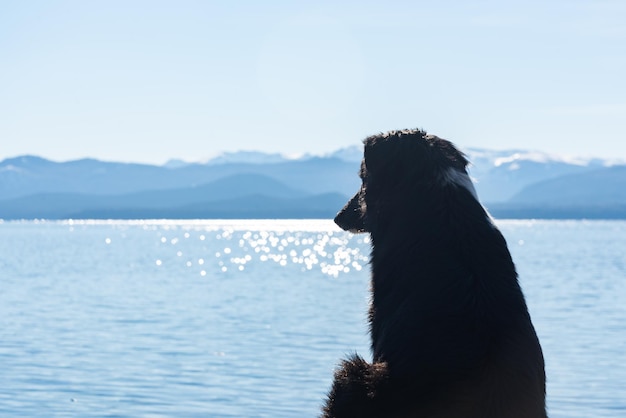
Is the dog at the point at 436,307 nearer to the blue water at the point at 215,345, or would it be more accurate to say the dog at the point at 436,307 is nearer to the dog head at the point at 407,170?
the dog head at the point at 407,170

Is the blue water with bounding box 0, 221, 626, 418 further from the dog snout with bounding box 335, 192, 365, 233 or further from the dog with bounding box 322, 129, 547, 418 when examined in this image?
the dog with bounding box 322, 129, 547, 418

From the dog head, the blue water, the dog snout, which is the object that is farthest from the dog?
the blue water

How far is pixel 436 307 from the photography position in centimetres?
433

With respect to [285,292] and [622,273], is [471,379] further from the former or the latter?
[622,273]

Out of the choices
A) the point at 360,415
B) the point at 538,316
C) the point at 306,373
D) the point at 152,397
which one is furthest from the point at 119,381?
the point at 538,316

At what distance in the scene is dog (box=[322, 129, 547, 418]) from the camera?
4.07 meters

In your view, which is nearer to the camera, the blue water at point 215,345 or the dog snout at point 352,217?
the dog snout at point 352,217

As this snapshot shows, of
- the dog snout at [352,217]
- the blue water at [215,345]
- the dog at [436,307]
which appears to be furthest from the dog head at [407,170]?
the blue water at [215,345]

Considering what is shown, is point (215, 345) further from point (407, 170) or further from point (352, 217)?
point (407, 170)

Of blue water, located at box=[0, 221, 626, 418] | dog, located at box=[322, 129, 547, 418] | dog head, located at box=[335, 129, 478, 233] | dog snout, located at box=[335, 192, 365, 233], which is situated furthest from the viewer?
blue water, located at box=[0, 221, 626, 418]

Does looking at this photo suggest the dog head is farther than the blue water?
No

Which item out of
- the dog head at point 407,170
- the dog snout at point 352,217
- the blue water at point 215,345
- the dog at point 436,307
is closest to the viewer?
the dog at point 436,307

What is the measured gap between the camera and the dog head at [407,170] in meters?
4.87

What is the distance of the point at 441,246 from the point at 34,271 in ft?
180
